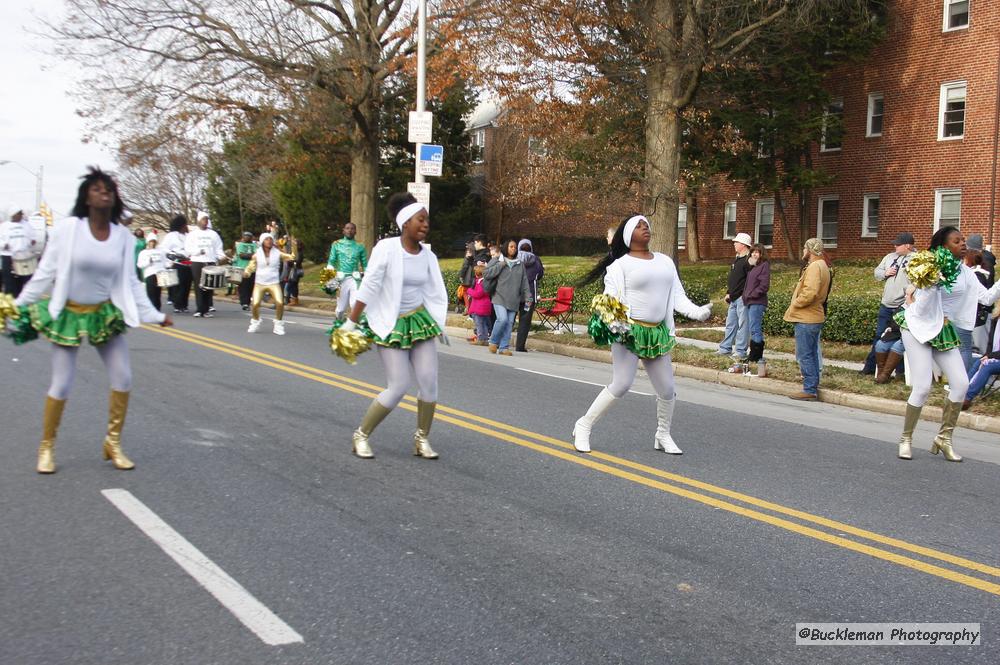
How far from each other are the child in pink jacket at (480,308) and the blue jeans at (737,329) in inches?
164

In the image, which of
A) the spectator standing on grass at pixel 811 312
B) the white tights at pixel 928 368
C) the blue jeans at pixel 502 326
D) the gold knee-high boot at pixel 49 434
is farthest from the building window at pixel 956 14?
the gold knee-high boot at pixel 49 434

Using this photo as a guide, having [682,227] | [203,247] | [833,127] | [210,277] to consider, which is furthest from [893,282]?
[682,227]

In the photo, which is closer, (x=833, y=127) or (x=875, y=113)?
(x=833, y=127)

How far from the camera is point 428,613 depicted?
14.4 feet

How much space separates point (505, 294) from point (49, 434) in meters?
10.2

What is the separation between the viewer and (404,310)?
7.40m

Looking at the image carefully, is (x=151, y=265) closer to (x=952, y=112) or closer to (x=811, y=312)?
(x=811, y=312)

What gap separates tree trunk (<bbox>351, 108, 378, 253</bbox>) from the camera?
29828 millimetres

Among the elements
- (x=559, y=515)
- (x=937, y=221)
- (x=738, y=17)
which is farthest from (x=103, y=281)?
(x=937, y=221)

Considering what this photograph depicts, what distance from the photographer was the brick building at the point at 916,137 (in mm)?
28031

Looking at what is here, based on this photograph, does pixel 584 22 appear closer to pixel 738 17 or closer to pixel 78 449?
pixel 738 17

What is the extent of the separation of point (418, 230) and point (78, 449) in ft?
10.3

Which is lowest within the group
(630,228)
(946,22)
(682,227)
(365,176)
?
(630,228)

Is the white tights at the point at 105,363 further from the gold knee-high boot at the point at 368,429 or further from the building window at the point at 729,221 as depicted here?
the building window at the point at 729,221
